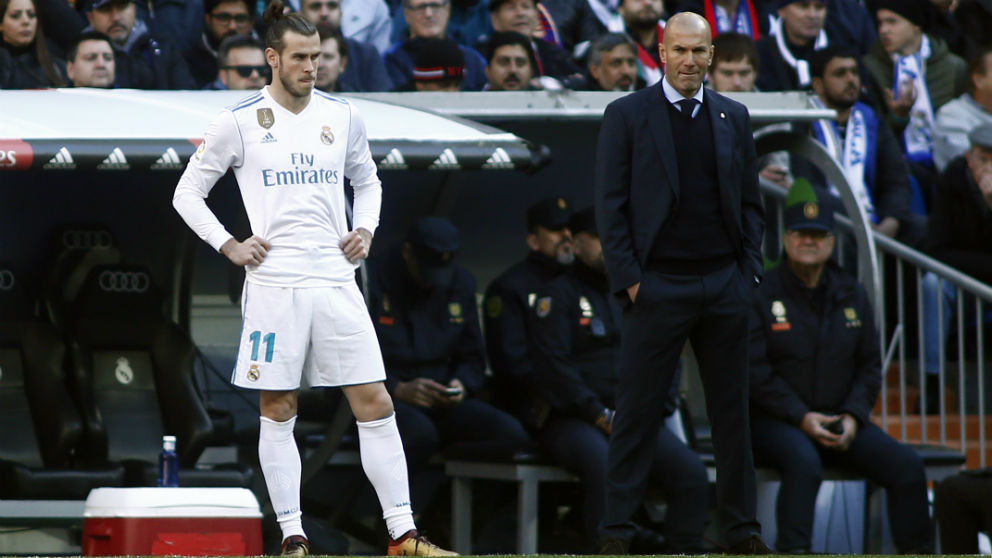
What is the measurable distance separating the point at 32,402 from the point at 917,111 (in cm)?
672

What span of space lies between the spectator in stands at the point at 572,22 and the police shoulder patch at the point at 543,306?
3515 mm

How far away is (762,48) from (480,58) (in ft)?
6.56

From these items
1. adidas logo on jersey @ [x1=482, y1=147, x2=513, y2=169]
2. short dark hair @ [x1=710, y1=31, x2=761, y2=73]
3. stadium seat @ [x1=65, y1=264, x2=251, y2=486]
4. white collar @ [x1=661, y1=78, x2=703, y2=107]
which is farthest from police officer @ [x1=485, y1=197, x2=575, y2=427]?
white collar @ [x1=661, y1=78, x2=703, y2=107]

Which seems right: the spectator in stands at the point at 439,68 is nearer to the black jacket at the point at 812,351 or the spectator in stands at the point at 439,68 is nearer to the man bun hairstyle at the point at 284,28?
the black jacket at the point at 812,351

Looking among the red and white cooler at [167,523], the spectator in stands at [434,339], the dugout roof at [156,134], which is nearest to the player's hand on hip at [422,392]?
the spectator in stands at [434,339]

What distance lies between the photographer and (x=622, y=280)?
20.7ft

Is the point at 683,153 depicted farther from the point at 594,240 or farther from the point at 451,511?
the point at 451,511

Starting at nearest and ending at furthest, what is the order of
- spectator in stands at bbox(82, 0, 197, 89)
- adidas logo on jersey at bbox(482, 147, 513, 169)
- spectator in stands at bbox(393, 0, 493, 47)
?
adidas logo on jersey at bbox(482, 147, 513, 169) → spectator in stands at bbox(82, 0, 197, 89) → spectator in stands at bbox(393, 0, 493, 47)

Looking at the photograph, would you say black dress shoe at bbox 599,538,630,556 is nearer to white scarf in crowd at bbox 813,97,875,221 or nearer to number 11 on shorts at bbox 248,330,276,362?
number 11 on shorts at bbox 248,330,276,362

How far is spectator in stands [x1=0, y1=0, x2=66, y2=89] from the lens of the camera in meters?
9.44

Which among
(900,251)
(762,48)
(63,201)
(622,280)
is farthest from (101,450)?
(762,48)

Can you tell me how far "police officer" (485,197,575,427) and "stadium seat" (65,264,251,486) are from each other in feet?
4.96

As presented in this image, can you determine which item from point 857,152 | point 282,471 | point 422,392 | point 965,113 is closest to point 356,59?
point 422,392

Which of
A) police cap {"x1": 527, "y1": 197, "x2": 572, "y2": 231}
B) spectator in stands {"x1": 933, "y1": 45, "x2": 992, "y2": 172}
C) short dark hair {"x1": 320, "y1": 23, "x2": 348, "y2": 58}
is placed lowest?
police cap {"x1": 527, "y1": 197, "x2": 572, "y2": 231}
